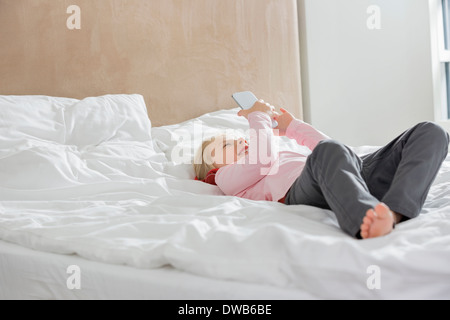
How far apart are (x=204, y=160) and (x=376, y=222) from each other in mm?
860

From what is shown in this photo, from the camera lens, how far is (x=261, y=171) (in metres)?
1.40

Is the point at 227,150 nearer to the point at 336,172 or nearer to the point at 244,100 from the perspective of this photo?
the point at 244,100

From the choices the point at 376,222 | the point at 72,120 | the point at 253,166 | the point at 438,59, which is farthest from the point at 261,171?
the point at 438,59

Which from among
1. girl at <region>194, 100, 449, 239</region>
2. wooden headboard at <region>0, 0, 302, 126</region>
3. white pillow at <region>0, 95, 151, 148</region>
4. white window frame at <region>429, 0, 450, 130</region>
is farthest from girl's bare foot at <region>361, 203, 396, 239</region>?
white window frame at <region>429, 0, 450, 130</region>

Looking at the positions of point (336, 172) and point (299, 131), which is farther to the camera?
point (299, 131)

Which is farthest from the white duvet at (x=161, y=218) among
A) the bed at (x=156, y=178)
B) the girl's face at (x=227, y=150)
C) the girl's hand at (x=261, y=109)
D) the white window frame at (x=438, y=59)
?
the white window frame at (x=438, y=59)

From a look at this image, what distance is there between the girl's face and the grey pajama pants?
0.38m

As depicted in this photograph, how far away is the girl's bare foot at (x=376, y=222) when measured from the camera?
841 millimetres

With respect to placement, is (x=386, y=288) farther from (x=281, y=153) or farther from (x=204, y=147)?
(x=204, y=147)

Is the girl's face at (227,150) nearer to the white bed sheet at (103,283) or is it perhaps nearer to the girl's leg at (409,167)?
the girl's leg at (409,167)

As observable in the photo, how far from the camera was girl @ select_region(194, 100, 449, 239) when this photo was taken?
0.92 m

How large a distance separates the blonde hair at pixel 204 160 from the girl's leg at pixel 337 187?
1.42 feet

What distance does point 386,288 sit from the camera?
0.71 metres
